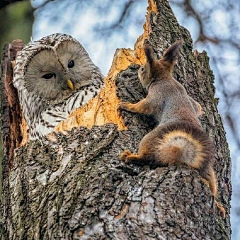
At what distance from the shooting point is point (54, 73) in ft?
14.9

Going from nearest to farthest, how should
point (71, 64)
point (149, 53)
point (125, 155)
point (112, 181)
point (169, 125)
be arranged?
point (112, 181) → point (125, 155) → point (169, 125) → point (149, 53) → point (71, 64)

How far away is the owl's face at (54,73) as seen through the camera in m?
4.52

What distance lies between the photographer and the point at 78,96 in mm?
4480

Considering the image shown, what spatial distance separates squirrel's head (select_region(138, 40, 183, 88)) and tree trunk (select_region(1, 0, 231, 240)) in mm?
80

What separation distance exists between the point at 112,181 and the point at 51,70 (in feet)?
6.53

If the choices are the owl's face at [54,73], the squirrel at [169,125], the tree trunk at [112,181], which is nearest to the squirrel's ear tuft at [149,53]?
the squirrel at [169,125]

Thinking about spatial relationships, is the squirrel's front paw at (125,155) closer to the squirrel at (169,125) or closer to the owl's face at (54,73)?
the squirrel at (169,125)

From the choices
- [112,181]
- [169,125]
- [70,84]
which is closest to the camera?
[112,181]

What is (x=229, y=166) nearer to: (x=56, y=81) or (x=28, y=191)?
(x=28, y=191)

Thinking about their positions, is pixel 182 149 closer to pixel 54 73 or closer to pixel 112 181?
pixel 112 181

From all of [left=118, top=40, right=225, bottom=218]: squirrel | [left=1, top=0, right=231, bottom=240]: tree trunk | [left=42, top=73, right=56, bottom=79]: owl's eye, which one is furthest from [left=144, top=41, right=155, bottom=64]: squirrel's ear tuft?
[left=42, top=73, right=56, bottom=79]: owl's eye

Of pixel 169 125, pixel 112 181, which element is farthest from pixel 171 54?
pixel 112 181

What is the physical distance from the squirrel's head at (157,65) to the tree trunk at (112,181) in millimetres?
80

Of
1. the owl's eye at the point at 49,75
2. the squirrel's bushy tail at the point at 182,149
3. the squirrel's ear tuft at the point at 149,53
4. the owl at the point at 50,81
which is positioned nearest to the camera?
the squirrel's bushy tail at the point at 182,149
